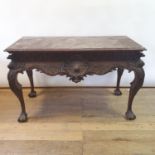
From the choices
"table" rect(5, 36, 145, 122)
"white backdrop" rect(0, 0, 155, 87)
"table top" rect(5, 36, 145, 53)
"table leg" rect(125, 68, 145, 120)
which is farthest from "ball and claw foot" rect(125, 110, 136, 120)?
"white backdrop" rect(0, 0, 155, 87)

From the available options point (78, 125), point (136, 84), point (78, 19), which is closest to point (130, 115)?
point (136, 84)

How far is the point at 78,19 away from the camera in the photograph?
→ 202 centimetres

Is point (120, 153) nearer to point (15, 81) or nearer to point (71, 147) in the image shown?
point (71, 147)

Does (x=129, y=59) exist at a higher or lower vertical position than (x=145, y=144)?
higher

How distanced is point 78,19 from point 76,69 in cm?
68

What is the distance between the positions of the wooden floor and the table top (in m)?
0.54

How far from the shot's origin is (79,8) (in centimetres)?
199

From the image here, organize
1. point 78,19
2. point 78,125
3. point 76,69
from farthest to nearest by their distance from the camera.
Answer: point 78,19
point 78,125
point 76,69

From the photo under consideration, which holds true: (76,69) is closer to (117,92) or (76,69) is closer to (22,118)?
(22,118)

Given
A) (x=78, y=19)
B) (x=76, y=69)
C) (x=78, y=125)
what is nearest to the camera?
(x=76, y=69)

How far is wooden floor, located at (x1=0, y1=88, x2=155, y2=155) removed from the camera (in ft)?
4.58

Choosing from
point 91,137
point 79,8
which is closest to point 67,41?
point 79,8

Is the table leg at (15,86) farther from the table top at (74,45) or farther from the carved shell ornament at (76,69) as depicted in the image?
the carved shell ornament at (76,69)

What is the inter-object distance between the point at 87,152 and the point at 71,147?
0.35ft
